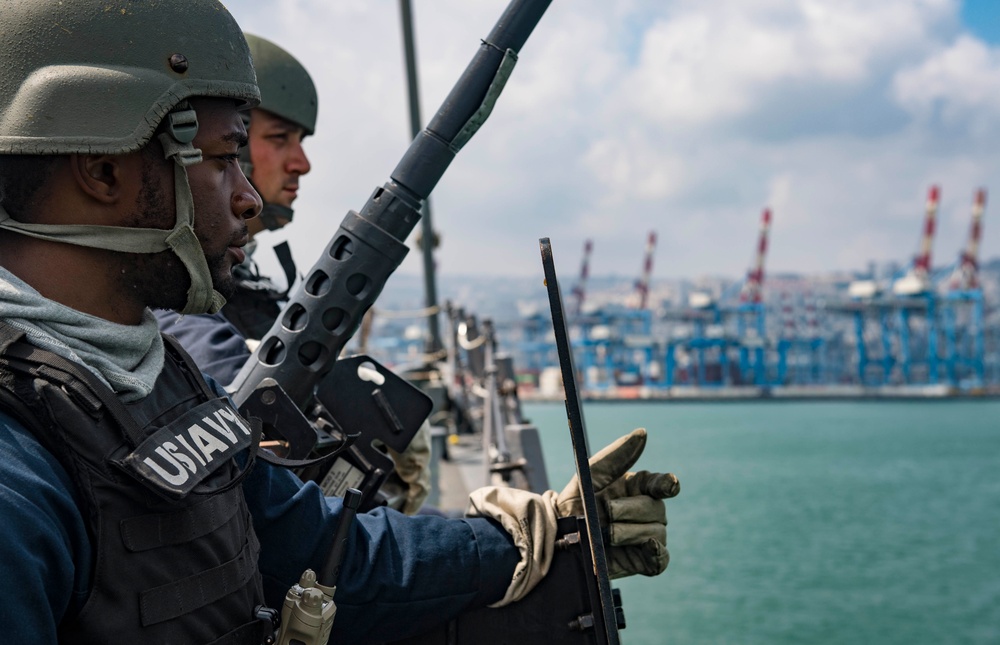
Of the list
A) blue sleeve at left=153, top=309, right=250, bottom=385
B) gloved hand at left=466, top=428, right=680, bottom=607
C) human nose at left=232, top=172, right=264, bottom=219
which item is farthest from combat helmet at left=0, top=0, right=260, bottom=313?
blue sleeve at left=153, top=309, right=250, bottom=385

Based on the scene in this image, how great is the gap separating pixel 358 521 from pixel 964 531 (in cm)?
2798

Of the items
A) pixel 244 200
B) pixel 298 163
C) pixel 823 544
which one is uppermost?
pixel 298 163

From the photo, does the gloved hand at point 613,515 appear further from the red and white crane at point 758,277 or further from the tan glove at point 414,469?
the red and white crane at point 758,277

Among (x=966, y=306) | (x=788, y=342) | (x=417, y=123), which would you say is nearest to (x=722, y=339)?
(x=788, y=342)

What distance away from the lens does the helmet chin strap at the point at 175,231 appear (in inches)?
51.8

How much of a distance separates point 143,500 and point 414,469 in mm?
1751

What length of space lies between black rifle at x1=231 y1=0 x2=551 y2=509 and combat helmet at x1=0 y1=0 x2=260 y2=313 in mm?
933

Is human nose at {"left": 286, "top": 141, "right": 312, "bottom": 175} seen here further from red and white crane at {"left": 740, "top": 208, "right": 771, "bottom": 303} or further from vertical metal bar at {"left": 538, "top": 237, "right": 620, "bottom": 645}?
red and white crane at {"left": 740, "top": 208, "right": 771, "bottom": 303}

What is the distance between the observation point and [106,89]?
1.35 meters

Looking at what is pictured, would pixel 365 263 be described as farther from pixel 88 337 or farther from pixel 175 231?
pixel 88 337

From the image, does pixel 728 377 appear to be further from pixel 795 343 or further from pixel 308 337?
pixel 308 337

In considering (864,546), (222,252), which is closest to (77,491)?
(222,252)

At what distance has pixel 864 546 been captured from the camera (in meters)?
24.0

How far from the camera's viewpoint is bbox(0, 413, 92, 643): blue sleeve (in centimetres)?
110
